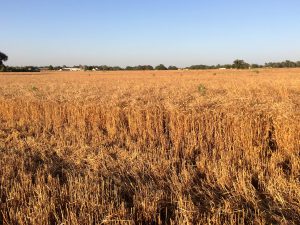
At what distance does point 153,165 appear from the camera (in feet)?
19.1

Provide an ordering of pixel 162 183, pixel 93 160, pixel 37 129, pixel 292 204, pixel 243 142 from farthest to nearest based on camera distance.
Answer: pixel 37 129
pixel 243 142
pixel 93 160
pixel 162 183
pixel 292 204

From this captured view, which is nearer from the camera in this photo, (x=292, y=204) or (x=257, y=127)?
(x=292, y=204)

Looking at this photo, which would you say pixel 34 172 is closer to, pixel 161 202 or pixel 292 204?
pixel 161 202

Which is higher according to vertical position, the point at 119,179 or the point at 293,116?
the point at 293,116

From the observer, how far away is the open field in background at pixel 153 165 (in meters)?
4.05

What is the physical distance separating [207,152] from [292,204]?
246 centimetres

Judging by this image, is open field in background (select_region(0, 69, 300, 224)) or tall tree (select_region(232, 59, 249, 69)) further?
tall tree (select_region(232, 59, 249, 69))

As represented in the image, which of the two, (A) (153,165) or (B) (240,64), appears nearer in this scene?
(A) (153,165)

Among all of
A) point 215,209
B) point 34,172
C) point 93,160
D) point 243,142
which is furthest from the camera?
point 243,142

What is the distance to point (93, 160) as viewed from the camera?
6.37 metres

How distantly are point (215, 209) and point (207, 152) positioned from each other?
2.64 meters

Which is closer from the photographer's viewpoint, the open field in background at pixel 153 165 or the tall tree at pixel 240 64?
the open field in background at pixel 153 165

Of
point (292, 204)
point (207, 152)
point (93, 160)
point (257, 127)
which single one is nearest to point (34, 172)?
point (93, 160)

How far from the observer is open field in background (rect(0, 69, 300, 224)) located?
4.05 m
